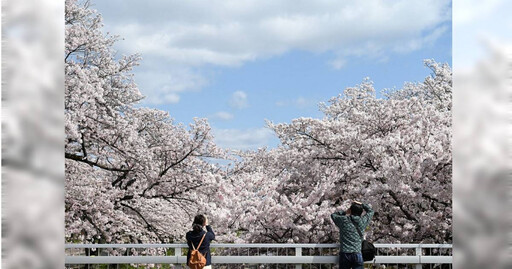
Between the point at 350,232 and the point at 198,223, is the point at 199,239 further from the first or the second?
the point at 350,232

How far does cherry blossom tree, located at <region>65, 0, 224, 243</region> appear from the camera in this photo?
37.0 feet

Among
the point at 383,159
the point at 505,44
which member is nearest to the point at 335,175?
the point at 383,159

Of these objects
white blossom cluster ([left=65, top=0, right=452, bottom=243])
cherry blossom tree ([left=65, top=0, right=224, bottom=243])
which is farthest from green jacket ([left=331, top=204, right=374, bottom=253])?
cherry blossom tree ([left=65, top=0, right=224, bottom=243])

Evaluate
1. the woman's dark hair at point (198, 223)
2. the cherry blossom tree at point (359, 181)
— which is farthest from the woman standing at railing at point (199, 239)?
A: the cherry blossom tree at point (359, 181)

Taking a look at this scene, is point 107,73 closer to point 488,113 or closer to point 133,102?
point 133,102

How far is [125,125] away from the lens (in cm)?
1141

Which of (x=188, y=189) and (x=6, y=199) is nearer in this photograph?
(x=6, y=199)

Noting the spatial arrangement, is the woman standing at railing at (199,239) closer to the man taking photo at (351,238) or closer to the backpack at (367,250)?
the man taking photo at (351,238)

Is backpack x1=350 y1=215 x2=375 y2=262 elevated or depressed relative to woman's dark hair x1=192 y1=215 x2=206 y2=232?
depressed

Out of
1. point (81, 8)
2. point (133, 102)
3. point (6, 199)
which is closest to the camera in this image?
point (6, 199)

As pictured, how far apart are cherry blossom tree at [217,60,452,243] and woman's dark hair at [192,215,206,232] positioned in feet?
14.1

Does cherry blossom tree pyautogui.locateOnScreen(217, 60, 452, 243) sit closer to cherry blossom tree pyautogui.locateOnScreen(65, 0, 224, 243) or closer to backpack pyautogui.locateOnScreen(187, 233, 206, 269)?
cherry blossom tree pyautogui.locateOnScreen(65, 0, 224, 243)

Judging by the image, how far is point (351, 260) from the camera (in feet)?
20.9

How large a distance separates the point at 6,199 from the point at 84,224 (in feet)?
35.7
